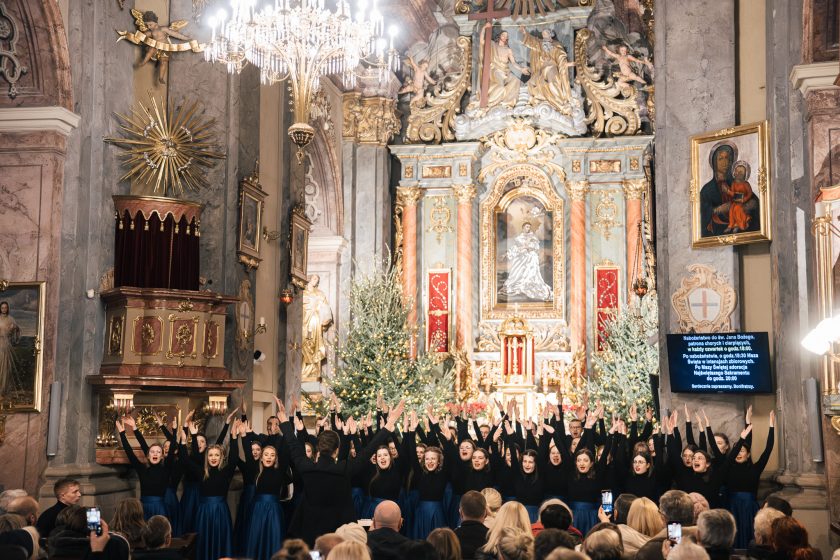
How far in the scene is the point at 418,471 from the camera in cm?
1056

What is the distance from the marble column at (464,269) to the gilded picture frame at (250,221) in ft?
29.3

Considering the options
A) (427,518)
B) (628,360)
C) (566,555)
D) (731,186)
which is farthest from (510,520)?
(628,360)

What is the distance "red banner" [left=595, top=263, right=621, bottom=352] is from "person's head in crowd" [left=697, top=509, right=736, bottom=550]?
16.8 metres

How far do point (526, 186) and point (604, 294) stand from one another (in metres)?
3.09

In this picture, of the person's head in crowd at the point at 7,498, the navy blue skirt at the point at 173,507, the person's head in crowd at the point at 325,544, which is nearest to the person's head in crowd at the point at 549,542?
the person's head in crowd at the point at 325,544

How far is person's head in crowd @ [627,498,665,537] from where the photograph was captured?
6.81 metres

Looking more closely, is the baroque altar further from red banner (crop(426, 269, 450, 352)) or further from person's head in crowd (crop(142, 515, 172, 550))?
person's head in crowd (crop(142, 515, 172, 550))

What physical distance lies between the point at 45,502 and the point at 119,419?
1172 mm

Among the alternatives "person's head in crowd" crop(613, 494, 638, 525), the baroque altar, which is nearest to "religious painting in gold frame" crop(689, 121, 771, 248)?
"person's head in crowd" crop(613, 494, 638, 525)

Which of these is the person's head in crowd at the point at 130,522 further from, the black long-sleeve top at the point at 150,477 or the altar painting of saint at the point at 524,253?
the altar painting of saint at the point at 524,253

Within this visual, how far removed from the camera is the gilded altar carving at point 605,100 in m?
23.2

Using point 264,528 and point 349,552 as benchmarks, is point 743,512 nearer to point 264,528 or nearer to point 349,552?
point 264,528

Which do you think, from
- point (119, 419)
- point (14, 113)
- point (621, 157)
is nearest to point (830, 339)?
point (119, 419)

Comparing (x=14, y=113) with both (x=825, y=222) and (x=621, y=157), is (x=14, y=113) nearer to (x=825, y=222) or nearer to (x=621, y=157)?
(x=825, y=222)
